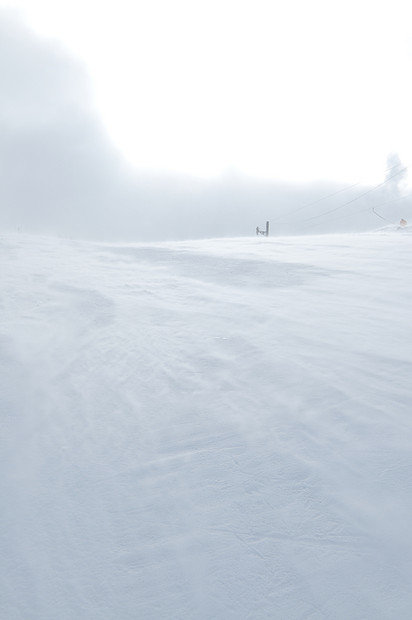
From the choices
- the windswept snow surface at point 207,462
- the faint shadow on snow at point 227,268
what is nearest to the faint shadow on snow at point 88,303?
the windswept snow surface at point 207,462

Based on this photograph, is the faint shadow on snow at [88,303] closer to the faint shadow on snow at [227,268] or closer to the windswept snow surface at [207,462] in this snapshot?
the windswept snow surface at [207,462]

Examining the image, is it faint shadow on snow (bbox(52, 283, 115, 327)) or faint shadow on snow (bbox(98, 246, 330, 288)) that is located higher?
faint shadow on snow (bbox(98, 246, 330, 288))

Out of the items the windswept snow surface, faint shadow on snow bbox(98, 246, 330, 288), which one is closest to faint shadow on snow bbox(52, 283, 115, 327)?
the windswept snow surface

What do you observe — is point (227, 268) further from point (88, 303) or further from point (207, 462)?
point (207, 462)

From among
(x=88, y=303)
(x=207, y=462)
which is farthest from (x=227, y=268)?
→ (x=207, y=462)

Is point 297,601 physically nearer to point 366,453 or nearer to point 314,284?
point 366,453

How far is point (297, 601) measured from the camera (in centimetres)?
129

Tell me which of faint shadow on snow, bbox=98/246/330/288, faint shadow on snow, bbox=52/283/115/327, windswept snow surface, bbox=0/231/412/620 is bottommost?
windswept snow surface, bbox=0/231/412/620

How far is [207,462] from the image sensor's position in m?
1.88

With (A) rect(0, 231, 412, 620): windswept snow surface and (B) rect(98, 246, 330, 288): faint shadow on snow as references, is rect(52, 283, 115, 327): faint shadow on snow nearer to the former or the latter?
(A) rect(0, 231, 412, 620): windswept snow surface

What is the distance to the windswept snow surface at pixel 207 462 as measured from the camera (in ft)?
4.39

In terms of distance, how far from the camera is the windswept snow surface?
4.39 feet

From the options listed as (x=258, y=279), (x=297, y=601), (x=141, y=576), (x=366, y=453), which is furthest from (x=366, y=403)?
(x=258, y=279)

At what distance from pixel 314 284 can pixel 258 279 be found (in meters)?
0.58
